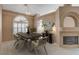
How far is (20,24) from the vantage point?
2.50 metres

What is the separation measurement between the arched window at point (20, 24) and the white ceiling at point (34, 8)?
16 cm

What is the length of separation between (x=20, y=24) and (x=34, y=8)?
482 mm

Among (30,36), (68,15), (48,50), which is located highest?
(68,15)

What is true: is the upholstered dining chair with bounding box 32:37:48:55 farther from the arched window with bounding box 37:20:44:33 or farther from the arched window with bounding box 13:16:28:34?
the arched window with bounding box 13:16:28:34

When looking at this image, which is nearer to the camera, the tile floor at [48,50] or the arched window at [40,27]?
the tile floor at [48,50]

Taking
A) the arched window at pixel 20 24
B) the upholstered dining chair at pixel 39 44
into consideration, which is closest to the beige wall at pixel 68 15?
the upholstered dining chair at pixel 39 44

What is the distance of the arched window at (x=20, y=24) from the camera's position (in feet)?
8.09

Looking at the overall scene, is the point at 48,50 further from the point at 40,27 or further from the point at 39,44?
the point at 40,27

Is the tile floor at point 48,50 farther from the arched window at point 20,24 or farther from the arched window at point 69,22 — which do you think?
the arched window at point 69,22

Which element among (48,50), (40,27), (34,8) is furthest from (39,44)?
(34,8)

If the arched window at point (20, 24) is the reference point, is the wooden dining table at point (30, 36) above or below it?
below
